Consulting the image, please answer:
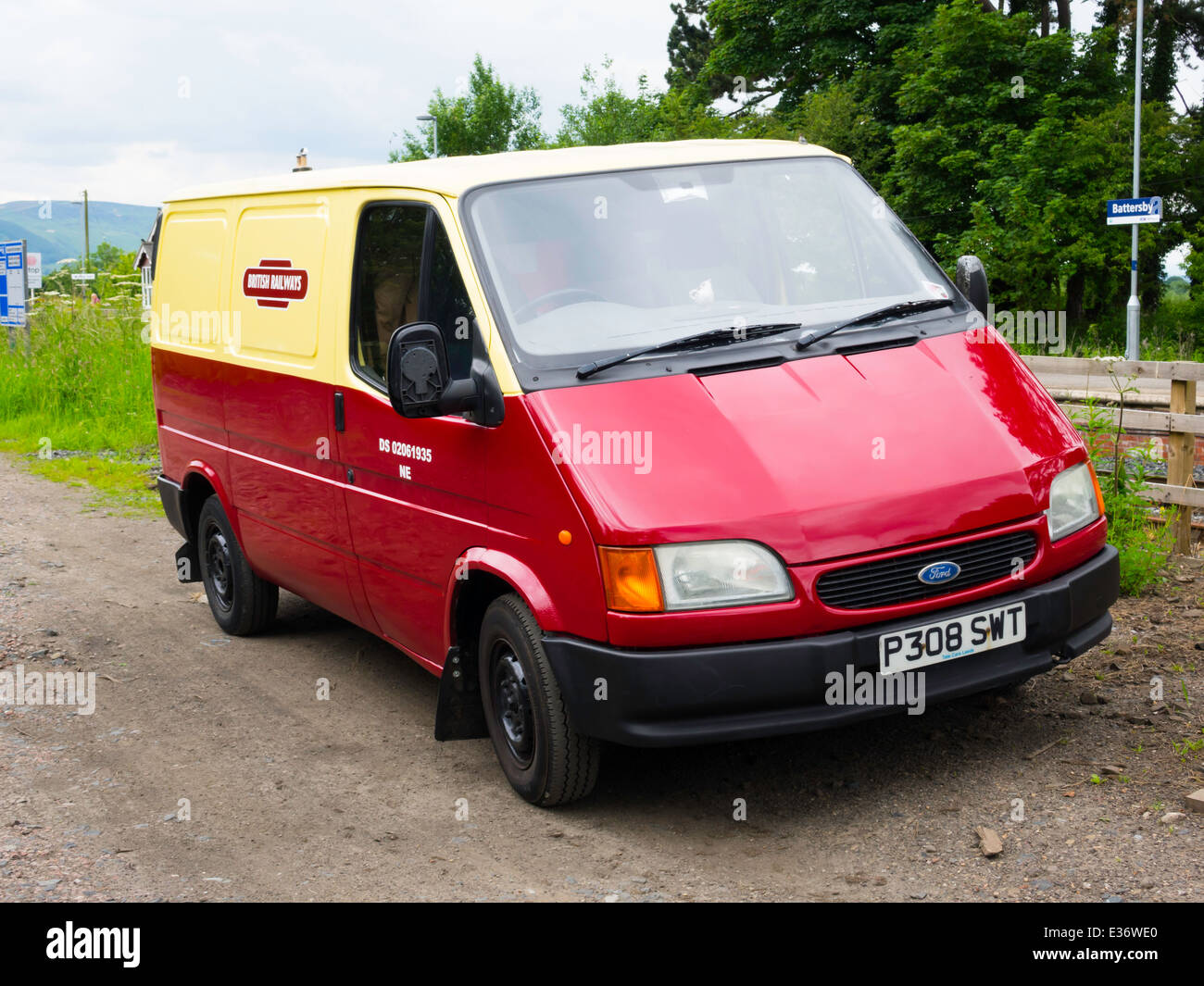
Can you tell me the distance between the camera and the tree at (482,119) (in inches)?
2827

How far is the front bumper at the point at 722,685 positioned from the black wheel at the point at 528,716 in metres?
0.12

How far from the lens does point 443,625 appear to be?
520 centimetres

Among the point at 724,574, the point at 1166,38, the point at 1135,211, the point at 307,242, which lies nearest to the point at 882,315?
the point at 724,574

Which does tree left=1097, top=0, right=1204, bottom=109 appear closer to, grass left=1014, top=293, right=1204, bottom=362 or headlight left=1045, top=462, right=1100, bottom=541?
grass left=1014, top=293, right=1204, bottom=362

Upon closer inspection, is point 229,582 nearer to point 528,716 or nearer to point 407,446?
point 407,446

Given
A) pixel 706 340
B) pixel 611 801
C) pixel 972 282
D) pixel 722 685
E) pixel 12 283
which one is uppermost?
pixel 12 283

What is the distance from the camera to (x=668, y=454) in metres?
4.36

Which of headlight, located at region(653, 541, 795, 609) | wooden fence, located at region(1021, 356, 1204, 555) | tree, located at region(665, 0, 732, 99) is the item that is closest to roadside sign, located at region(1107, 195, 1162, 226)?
wooden fence, located at region(1021, 356, 1204, 555)

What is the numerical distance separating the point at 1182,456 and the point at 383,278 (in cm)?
497

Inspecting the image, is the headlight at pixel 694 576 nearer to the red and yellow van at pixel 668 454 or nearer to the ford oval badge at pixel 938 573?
the red and yellow van at pixel 668 454

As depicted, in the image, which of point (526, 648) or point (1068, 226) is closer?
point (526, 648)
